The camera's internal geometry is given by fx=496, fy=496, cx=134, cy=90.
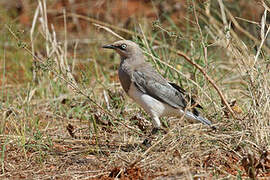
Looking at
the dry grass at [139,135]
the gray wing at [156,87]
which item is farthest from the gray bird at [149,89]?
the dry grass at [139,135]

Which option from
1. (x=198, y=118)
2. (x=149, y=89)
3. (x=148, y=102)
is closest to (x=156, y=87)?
(x=149, y=89)

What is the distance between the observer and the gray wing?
15.5 feet

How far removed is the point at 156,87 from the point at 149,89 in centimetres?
10

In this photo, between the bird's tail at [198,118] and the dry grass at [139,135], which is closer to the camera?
the dry grass at [139,135]

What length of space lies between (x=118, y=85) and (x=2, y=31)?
8.59 ft

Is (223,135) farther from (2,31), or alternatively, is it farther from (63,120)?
(2,31)

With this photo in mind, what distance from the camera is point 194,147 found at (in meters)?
3.89

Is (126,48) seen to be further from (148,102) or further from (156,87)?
(148,102)

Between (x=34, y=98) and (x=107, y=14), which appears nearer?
(x=34, y=98)

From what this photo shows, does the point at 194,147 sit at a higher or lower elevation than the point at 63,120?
higher

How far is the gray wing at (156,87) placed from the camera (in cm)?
472

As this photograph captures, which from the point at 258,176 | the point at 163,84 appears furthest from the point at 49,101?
the point at 258,176

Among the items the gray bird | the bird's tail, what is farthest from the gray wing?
the bird's tail

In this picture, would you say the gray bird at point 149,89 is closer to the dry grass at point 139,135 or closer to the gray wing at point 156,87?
the gray wing at point 156,87
